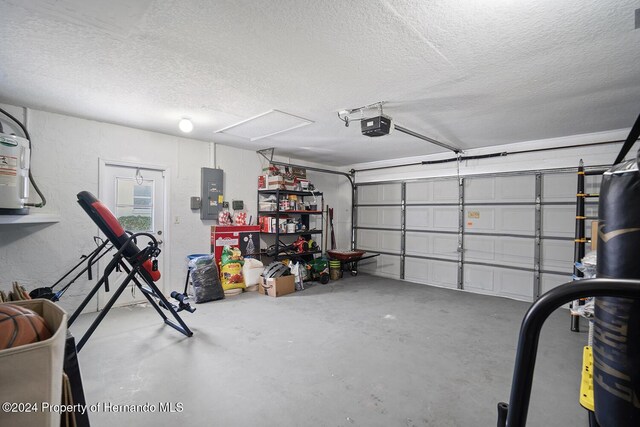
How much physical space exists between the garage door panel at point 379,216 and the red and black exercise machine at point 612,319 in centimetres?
543

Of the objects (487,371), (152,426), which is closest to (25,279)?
(152,426)

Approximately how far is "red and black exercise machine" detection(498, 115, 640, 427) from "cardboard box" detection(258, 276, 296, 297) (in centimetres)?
405

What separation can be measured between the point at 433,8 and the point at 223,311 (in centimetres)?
393

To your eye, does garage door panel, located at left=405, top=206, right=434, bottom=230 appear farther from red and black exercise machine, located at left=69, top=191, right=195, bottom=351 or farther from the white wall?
red and black exercise machine, located at left=69, top=191, right=195, bottom=351

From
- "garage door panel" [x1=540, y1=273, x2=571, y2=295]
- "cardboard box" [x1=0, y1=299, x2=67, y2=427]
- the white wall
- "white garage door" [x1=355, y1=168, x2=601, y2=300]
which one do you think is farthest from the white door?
"garage door panel" [x1=540, y1=273, x2=571, y2=295]

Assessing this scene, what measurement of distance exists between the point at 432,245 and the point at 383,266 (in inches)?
49.4

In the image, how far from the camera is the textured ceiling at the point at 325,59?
1724mm

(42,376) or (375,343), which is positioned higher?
(42,376)

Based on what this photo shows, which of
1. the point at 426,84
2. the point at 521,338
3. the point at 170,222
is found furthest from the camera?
the point at 170,222

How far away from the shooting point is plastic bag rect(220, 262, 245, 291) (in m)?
4.68

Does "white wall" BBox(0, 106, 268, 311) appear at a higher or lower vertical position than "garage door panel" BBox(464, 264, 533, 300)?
higher

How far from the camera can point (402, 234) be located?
6.22m

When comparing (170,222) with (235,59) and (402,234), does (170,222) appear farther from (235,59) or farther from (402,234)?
(402,234)

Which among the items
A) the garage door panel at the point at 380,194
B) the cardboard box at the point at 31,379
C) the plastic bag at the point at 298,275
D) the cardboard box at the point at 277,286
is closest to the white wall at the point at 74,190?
the cardboard box at the point at 277,286
